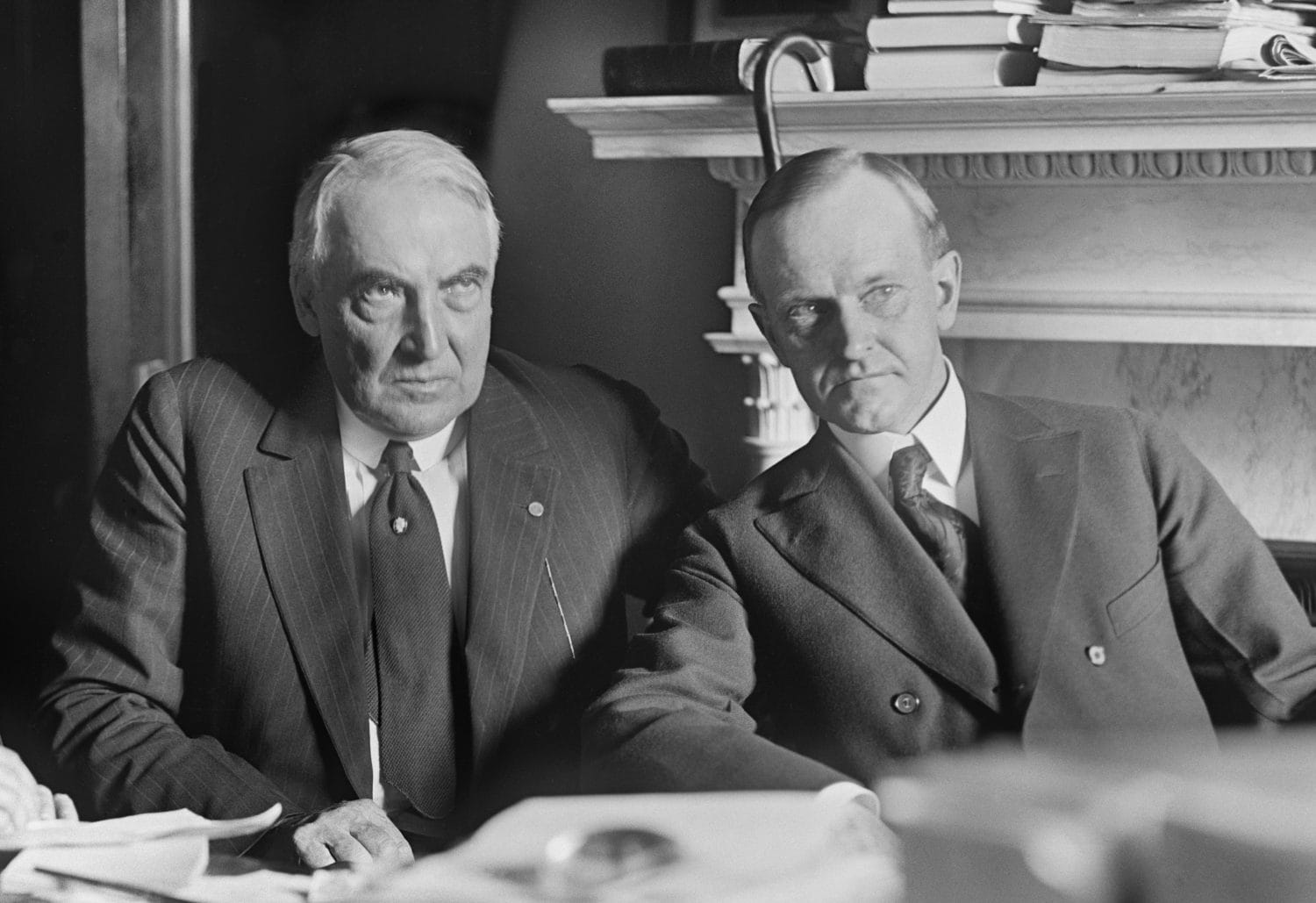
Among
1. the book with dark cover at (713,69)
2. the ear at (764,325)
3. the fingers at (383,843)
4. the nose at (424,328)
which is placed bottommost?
the fingers at (383,843)

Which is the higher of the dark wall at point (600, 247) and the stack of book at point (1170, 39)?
the stack of book at point (1170, 39)

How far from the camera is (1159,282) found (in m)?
1.05

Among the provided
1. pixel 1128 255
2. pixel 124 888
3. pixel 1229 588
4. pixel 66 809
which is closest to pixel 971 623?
pixel 1229 588

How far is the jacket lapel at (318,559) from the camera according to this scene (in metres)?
1.18

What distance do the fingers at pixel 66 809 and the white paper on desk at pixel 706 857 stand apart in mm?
302

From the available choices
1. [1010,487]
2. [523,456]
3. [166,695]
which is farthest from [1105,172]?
[166,695]

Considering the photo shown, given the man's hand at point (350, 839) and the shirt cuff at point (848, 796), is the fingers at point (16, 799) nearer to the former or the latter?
the man's hand at point (350, 839)

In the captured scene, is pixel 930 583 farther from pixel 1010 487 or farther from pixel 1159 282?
pixel 1159 282

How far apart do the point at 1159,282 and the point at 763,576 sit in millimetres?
355

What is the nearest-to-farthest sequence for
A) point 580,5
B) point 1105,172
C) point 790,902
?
1. point 790,902
2. point 1105,172
3. point 580,5

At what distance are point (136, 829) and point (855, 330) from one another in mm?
693

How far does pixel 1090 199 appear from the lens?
1.06 metres

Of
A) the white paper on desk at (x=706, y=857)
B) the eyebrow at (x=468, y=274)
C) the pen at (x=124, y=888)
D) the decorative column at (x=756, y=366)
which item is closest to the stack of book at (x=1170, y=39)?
the decorative column at (x=756, y=366)

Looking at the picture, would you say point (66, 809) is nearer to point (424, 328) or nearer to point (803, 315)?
point (424, 328)
